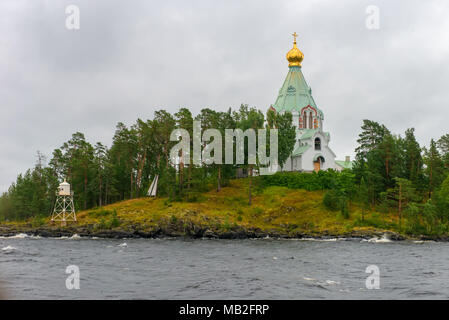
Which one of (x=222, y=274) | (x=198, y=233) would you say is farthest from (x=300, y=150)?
(x=222, y=274)

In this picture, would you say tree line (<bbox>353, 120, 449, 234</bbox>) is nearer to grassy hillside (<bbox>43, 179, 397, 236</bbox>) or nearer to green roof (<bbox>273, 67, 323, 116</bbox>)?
grassy hillside (<bbox>43, 179, 397, 236</bbox>)

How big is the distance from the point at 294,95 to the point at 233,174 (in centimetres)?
2654

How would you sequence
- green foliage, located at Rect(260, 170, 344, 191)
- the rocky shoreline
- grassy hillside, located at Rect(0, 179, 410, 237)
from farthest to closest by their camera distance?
green foliage, located at Rect(260, 170, 344, 191)
grassy hillside, located at Rect(0, 179, 410, 237)
the rocky shoreline

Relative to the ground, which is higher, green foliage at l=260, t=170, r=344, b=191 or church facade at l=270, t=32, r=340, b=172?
church facade at l=270, t=32, r=340, b=172

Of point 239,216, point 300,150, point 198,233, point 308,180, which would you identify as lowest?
point 198,233

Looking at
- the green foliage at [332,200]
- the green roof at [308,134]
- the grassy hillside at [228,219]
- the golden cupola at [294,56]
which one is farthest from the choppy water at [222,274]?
the golden cupola at [294,56]

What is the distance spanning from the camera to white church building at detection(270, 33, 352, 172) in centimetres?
9344

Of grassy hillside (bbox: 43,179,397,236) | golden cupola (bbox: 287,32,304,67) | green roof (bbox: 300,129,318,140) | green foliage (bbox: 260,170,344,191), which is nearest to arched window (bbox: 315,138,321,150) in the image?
green roof (bbox: 300,129,318,140)

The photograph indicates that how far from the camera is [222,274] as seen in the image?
96.4 feet

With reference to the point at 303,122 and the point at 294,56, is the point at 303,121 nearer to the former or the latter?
the point at 303,122

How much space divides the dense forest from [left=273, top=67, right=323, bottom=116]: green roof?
10.4 metres

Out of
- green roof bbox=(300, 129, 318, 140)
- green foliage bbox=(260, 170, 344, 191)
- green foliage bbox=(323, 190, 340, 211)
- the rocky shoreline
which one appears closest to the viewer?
the rocky shoreline
